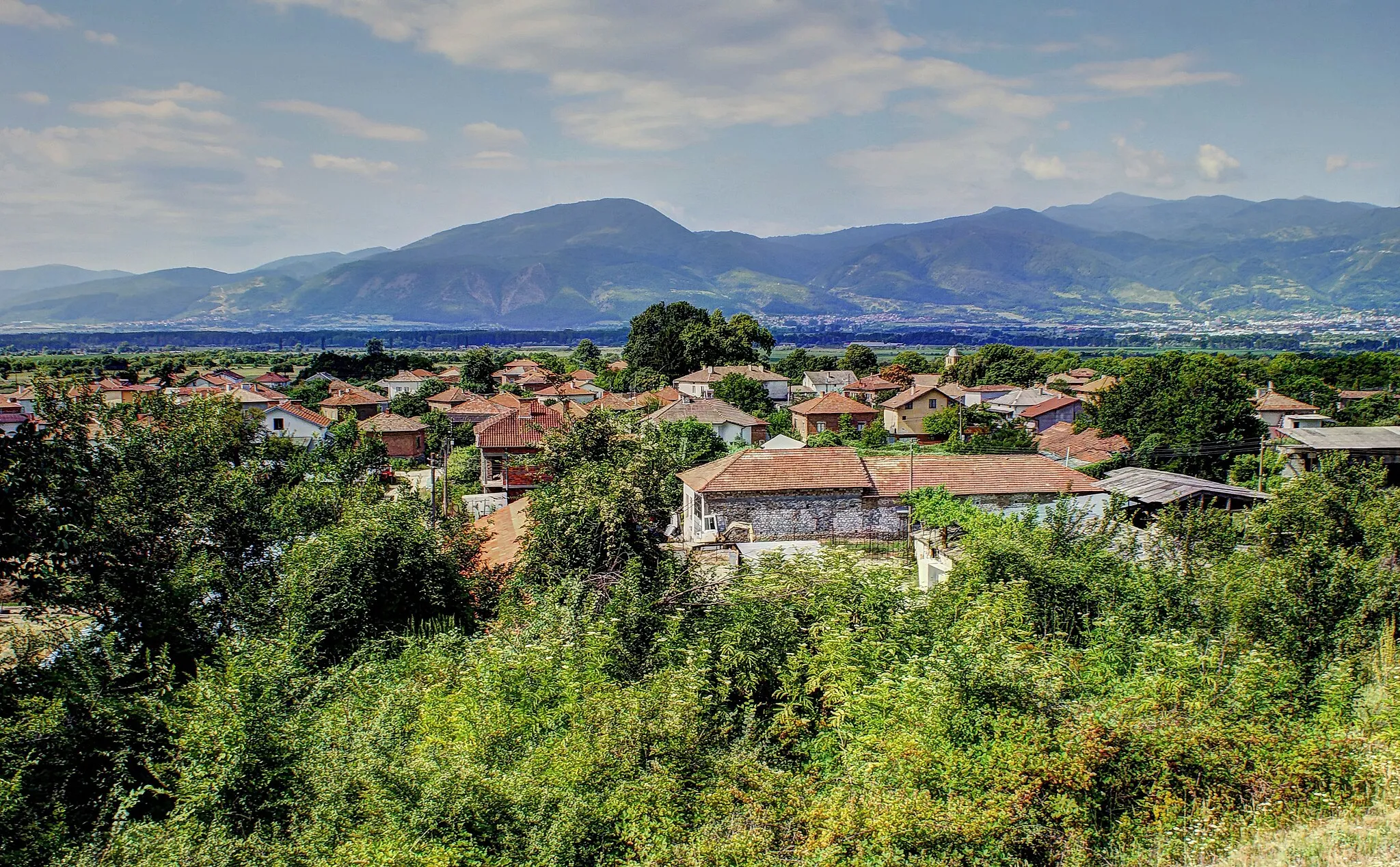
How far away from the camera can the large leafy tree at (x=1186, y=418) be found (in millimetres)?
35844

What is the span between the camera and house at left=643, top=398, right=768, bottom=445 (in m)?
45.3

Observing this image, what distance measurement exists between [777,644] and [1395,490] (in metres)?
12.5

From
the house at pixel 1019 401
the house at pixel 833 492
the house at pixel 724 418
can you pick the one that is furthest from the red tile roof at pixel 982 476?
the house at pixel 1019 401

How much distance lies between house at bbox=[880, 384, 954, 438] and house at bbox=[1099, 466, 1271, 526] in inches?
1067

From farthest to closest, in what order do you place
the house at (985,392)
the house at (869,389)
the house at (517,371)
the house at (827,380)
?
the house at (517,371) < the house at (827,380) < the house at (869,389) < the house at (985,392)

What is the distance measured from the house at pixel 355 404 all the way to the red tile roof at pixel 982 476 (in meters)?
41.2

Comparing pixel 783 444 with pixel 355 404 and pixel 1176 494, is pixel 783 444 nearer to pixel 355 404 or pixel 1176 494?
pixel 1176 494

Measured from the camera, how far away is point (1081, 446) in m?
41.0

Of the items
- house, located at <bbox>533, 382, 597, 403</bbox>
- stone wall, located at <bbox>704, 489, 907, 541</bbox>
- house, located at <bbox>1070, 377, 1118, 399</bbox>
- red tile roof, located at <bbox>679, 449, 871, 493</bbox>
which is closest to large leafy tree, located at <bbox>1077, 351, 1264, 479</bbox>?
house, located at <bbox>1070, 377, 1118, 399</bbox>

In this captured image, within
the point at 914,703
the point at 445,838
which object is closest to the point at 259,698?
the point at 445,838

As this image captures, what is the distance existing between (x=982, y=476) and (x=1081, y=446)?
19.3 m

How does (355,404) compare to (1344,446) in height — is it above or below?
above

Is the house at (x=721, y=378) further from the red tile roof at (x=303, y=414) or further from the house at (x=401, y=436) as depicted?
the red tile roof at (x=303, y=414)

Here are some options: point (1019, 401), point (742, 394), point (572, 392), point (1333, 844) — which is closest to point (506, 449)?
point (742, 394)
